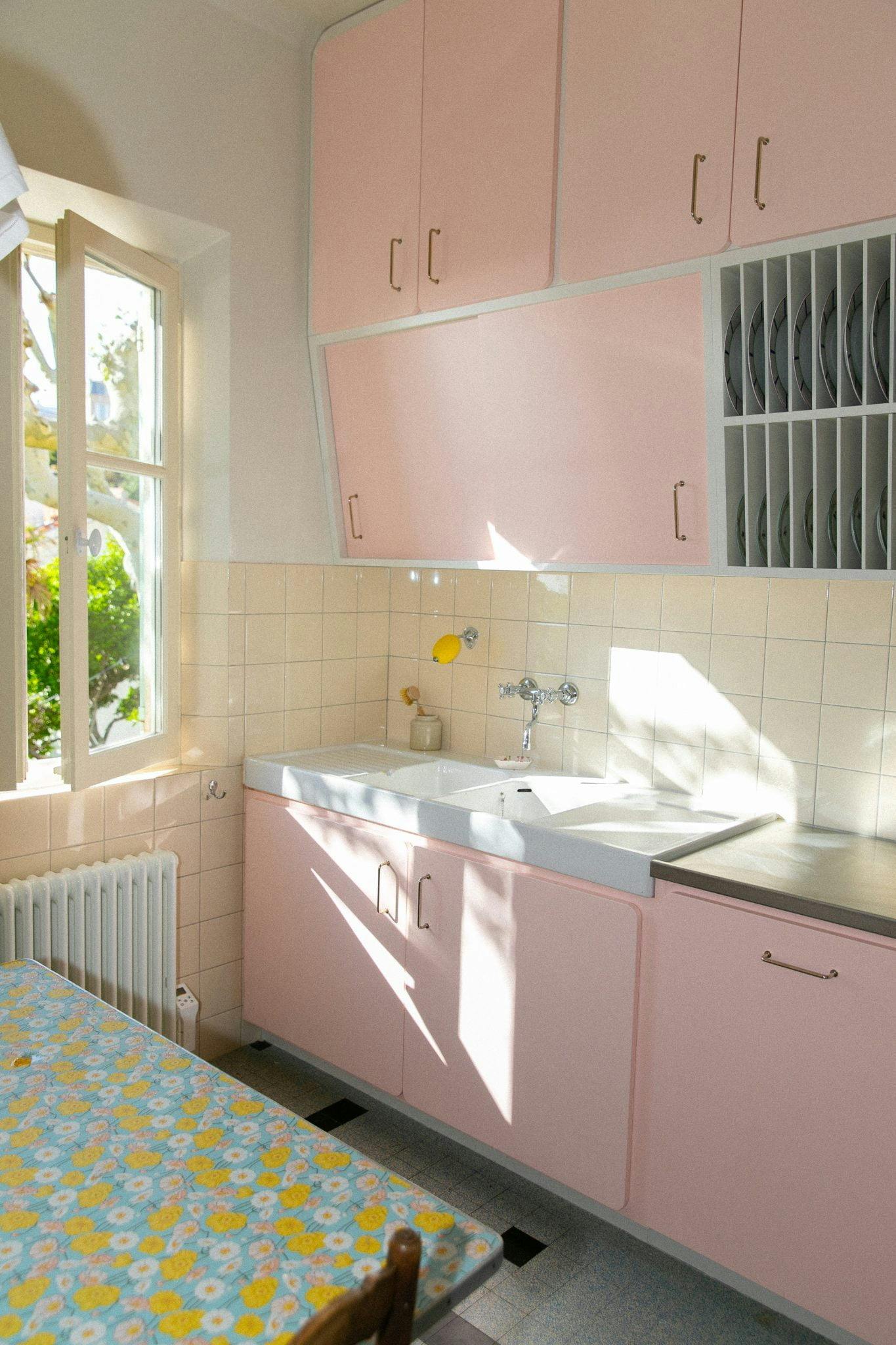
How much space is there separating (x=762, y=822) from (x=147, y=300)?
2.03 m

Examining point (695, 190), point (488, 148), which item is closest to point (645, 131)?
point (695, 190)

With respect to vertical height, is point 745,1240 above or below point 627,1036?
Answer: below

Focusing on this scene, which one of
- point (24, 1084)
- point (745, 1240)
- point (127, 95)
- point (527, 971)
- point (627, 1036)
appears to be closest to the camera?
point (24, 1084)

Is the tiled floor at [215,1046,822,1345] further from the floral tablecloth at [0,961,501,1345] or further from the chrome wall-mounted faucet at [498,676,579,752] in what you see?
the chrome wall-mounted faucet at [498,676,579,752]

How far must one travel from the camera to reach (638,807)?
7.88ft

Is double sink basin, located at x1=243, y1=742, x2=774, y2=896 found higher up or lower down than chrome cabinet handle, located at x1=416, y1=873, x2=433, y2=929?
higher up

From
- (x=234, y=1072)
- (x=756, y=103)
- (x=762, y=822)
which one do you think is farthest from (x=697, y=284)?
(x=234, y=1072)

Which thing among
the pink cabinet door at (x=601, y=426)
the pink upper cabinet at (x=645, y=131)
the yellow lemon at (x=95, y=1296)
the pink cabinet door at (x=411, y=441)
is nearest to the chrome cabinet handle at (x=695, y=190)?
the pink upper cabinet at (x=645, y=131)

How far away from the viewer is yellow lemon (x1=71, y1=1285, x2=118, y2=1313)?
3.22 ft

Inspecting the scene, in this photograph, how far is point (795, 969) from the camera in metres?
1.75

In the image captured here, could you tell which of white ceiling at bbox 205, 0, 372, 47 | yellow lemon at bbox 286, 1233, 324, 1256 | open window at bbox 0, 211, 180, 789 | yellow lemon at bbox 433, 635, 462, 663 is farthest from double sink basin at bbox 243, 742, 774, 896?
white ceiling at bbox 205, 0, 372, 47

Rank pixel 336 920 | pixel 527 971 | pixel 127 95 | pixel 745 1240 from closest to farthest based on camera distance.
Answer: pixel 745 1240 < pixel 527 971 < pixel 127 95 < pixel 336 920

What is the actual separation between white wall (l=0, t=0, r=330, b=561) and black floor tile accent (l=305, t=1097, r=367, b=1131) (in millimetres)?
1478

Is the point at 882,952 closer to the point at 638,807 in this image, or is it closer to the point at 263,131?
the point at 638,807
